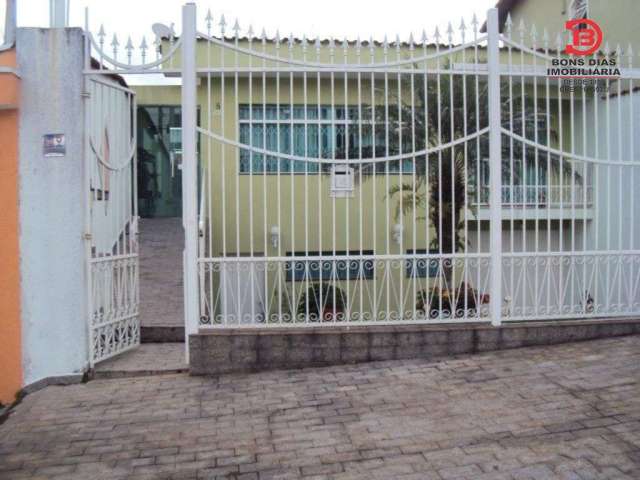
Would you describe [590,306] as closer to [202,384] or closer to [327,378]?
[327,378]

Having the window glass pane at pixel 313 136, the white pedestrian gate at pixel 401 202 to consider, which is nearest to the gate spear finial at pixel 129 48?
the white pedestrian gate at pixel 401 202

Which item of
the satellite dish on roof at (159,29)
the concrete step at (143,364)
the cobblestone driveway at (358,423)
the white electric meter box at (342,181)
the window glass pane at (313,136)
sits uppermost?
the satellite dish on roof at (159,29)

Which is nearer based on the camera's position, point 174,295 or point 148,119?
point 174,295

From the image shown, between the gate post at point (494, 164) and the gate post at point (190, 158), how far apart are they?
266 centimetres

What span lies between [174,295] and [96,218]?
247 cm

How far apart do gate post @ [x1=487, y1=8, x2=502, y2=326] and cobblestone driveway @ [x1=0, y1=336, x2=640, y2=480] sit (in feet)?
1.74

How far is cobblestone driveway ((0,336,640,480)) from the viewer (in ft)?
11.2

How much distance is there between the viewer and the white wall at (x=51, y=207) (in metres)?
5.00

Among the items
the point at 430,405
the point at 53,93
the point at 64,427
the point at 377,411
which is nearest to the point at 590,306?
the point at 430,405

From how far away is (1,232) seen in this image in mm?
4992

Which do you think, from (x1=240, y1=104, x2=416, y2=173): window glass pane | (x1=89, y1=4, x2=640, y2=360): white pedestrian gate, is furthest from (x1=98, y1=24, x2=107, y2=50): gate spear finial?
(x1=240, y1=104, x2=416, y2=173): window glass pane

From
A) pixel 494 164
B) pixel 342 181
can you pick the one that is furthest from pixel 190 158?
pixel 494 164

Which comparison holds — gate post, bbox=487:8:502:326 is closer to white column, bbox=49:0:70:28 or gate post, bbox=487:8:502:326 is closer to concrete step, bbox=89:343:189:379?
concrete step, bbox=89:343:189:379

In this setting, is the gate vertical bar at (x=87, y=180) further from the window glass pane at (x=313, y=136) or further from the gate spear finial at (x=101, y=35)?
the window glass pane at (x=313, y=136)
